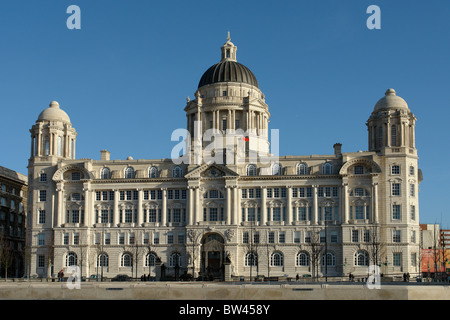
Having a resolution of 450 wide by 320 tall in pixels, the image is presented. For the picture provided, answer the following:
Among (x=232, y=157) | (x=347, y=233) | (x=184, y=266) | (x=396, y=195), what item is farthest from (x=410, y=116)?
(x=184, y=266)

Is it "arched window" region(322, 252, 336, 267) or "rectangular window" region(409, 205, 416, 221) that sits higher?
"rectangular window" region(409, 205, 416, 221)

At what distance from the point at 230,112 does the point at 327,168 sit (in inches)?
943

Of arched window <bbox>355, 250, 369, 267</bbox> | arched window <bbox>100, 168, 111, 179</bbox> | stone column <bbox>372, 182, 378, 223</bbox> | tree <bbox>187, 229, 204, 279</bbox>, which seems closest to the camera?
arched window <bbox>355, 250, 369, 267</bbox>

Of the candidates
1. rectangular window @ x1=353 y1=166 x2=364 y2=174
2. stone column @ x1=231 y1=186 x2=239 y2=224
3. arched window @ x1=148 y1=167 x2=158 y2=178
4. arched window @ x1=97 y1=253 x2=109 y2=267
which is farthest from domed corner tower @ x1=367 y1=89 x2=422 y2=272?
arched window @ x1=97 y1=253 x2=109 y2=267

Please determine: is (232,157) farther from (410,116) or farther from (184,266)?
(410,116)

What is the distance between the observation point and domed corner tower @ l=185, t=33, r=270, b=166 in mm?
136250

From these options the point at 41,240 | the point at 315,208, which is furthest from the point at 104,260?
the point at 315,208

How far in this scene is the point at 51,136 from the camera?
130375 millimetres

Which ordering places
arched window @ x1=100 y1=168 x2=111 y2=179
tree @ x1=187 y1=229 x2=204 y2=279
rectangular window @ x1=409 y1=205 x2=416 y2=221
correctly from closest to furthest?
rectangular window @ x1=409 y1=205 x2=416 y2=221 < tree @ x1=187 y1=229 x2=204 y2=279 < arched window @ x1=100 y1=168 x2=111 y2=179

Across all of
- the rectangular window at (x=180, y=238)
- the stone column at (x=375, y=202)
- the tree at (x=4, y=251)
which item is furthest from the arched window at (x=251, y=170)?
the tree at (x=4, y=251)

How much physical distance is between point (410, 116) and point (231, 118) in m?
33.4

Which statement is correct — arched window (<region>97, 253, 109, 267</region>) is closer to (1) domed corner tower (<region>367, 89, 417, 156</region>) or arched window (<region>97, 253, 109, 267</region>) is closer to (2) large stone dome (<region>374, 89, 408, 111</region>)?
Result: (1) domed corner tower (<region>367, 89, 417, 156</region>)

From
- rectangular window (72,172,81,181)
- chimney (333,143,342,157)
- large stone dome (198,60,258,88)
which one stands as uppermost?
large stone dome (198,60,258,88)
